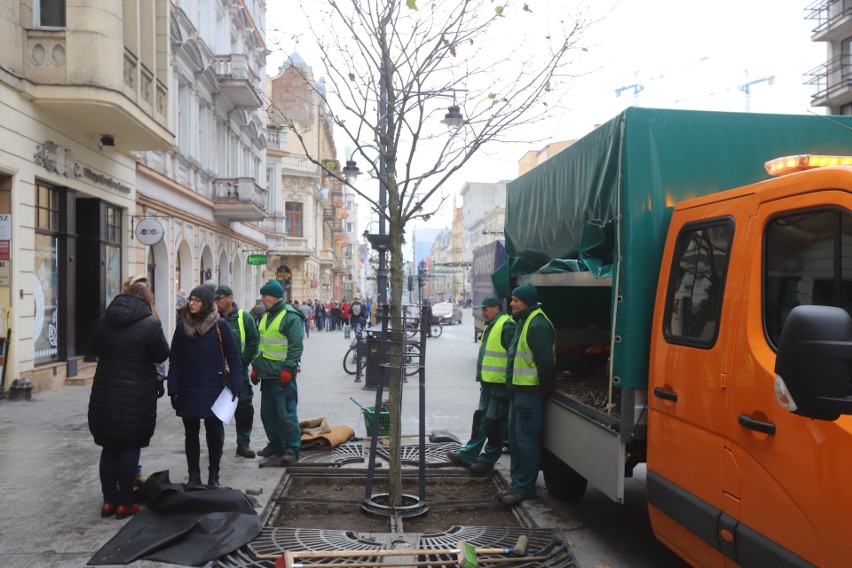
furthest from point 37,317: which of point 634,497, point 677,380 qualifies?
point 677,380

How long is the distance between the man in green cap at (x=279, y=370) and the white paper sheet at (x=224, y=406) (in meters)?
1.12

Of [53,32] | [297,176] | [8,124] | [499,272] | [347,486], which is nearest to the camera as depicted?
[347,486]

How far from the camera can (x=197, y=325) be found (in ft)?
19.9

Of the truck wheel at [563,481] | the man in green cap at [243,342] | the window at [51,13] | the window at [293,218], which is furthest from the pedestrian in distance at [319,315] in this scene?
the truck wheel at [563,481]

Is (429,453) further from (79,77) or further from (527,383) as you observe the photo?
(79,77)

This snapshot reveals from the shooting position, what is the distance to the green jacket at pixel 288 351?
7.37 meters

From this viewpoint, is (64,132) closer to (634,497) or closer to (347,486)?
(347,486)

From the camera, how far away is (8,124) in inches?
437

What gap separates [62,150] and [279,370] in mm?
7754

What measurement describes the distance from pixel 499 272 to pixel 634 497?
263cm

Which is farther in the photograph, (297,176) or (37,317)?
(297,176)

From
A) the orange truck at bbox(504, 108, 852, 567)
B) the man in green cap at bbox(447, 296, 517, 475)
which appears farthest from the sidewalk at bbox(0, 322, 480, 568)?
the orange truck at bbox(504, 108, 852, 567)

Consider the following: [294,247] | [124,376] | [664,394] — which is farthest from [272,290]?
[294,247]

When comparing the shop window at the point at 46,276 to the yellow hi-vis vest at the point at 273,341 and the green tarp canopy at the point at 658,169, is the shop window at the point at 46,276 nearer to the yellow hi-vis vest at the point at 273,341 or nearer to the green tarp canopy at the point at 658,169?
the yellow hi-vis vest at the point at 273,341
